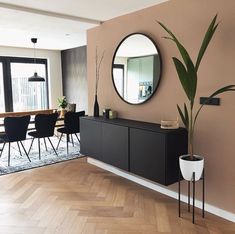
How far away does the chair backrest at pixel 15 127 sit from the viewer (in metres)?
4.30

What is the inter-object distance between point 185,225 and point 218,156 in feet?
2.48

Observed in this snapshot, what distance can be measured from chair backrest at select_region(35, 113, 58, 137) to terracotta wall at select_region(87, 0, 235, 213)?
2.11 metres

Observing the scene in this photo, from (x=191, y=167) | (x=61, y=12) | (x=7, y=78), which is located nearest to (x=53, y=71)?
(x=7, y=78)

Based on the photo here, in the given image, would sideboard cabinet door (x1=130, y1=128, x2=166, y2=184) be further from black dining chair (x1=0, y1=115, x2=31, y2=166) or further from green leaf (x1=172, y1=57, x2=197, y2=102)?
black dining chair (x1=0, y1=115, x2=31, y2=166)

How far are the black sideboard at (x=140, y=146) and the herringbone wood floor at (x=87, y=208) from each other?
334 mm

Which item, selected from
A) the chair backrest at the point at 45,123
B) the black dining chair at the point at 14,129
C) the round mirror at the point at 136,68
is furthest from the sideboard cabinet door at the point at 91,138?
the black dining chair at the point at 14,129

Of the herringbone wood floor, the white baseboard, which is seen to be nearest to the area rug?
the herringbone wood floor

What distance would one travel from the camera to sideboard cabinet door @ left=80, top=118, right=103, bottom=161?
143 inches

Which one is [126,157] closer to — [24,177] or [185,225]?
[185,225]

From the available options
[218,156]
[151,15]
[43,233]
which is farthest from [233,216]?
[151,15]

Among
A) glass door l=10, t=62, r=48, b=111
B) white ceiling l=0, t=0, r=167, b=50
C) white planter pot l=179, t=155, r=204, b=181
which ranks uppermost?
white ceiling l=0, t=0, r=167, b=50

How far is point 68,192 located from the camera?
328cm

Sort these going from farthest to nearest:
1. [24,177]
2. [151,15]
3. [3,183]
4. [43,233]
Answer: [24,177], [3,183], [151,15], [43,233]

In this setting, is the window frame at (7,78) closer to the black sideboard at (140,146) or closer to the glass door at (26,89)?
the glass door at (26,89)
